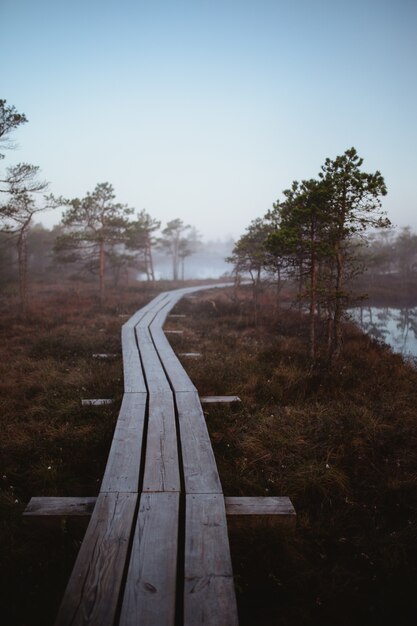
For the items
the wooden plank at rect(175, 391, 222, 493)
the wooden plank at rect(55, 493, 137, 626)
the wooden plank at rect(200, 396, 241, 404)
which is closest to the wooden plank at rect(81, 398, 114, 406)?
the wooden plank at rect(175, 391, 222, 493)

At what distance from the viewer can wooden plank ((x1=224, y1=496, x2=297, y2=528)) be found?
10.1ft

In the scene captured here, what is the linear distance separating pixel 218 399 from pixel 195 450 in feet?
6.74

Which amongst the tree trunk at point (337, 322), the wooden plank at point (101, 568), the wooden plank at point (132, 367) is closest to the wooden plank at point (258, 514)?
the wooden plank at point (101, 568)

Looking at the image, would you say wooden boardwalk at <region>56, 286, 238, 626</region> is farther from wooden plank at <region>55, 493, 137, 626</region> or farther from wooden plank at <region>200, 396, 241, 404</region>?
wooden plank at <region>200, 396, 241, 404</region>

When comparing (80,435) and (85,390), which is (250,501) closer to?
(80,435)

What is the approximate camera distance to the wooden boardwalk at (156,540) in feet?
6.97

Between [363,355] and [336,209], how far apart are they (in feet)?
17.2

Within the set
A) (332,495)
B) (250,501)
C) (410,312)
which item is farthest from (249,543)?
(410,312)

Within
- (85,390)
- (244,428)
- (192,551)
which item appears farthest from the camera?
(85,390)

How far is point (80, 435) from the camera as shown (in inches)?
200

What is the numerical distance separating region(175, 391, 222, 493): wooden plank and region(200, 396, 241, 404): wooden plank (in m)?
0.40

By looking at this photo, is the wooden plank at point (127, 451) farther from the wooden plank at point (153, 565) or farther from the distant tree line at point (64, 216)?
the distant tree line at point (64, 216)

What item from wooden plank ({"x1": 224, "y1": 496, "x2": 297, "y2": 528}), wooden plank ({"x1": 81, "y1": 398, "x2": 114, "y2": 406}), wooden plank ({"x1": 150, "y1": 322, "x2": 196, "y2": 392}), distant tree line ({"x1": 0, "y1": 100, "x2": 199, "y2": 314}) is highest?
distant tree line ({"x1": 0, "y1": 100, "x2": 199, "y2": 314})

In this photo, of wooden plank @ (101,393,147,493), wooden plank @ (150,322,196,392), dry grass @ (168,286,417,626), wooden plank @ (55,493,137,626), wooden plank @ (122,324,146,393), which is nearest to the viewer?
wooden plank @ (55,493,137,626)
